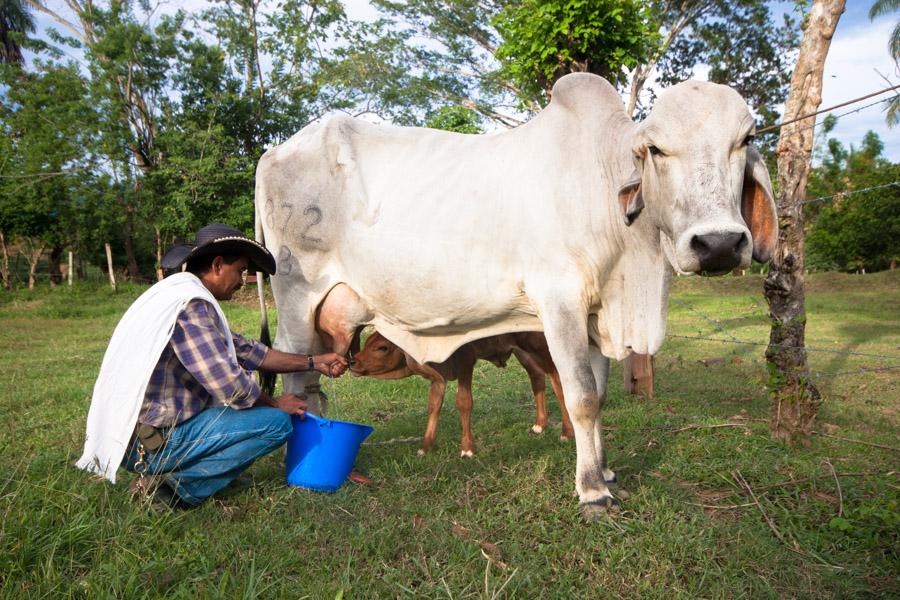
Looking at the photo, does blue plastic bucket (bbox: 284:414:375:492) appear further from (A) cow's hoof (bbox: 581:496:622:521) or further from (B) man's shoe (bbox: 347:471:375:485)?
(A) cow's hoof (bbox: 581:496:622:521)

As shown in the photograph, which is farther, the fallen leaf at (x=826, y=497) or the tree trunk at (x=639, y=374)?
the tree trunk at (x=639, y=374)

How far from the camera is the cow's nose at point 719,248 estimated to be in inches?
89.8

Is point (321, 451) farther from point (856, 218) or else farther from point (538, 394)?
point (856, 218)

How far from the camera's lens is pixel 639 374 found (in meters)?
5.47

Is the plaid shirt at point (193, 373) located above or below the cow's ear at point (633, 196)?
below

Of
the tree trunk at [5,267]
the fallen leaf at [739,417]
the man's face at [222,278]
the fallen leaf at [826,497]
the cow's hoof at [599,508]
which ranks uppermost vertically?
the tree trunk at [5,267]

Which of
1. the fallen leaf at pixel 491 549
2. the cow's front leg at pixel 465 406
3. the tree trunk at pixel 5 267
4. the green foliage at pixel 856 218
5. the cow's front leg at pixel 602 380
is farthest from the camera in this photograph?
the green foliage at pixel 856 218

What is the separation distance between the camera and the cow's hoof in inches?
114

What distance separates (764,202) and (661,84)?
46.8 feet

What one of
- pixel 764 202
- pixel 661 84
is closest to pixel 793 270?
pixel 764 202

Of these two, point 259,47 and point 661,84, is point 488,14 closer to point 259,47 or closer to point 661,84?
point 661,84

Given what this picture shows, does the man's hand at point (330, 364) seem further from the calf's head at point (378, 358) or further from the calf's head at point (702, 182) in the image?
the calf's head at point (702, 182)

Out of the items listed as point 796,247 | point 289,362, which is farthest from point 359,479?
point 796,247

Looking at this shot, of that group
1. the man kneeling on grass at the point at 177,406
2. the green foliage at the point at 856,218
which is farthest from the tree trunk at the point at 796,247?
the green foliage at the point at 856,218
